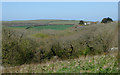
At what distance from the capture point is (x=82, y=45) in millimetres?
15734

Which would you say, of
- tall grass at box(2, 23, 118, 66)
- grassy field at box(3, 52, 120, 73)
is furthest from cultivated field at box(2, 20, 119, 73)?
grassy field at box(3, 52, 120, 73)

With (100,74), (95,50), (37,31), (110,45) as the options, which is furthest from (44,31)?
(100,74)

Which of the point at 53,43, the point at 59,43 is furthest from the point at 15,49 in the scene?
the point at 59,43

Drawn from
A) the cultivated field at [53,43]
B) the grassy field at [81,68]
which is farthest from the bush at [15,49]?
the grassy field at [81,68]

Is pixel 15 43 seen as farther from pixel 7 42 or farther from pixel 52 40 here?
pixel 52 40

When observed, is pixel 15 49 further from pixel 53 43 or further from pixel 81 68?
pixel 81 68

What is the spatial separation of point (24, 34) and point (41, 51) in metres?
1.83

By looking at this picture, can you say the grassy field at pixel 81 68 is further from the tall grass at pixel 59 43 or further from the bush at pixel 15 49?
the tall grass at pixel 59 43

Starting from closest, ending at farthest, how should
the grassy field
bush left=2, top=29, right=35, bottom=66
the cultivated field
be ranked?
the grassy field → bush left=2, top=29, right=35, bottom=66 → the cultivated field

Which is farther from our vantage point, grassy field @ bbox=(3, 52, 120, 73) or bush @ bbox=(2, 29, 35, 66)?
bush @ bbox=(2, 29, 35, 66)

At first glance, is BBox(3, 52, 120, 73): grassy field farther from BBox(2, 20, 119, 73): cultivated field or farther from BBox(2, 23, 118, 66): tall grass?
BBox(2, 23, 118, 66): tall grass

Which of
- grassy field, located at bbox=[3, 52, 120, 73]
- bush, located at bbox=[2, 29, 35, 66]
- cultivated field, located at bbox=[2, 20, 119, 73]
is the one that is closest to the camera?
grassy field, located at bbox=[3, 52, 120, 73]

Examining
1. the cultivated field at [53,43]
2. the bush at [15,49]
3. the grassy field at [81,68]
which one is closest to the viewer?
the grassy field at [81,68]

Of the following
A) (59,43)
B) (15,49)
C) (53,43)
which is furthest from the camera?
(59,43)
